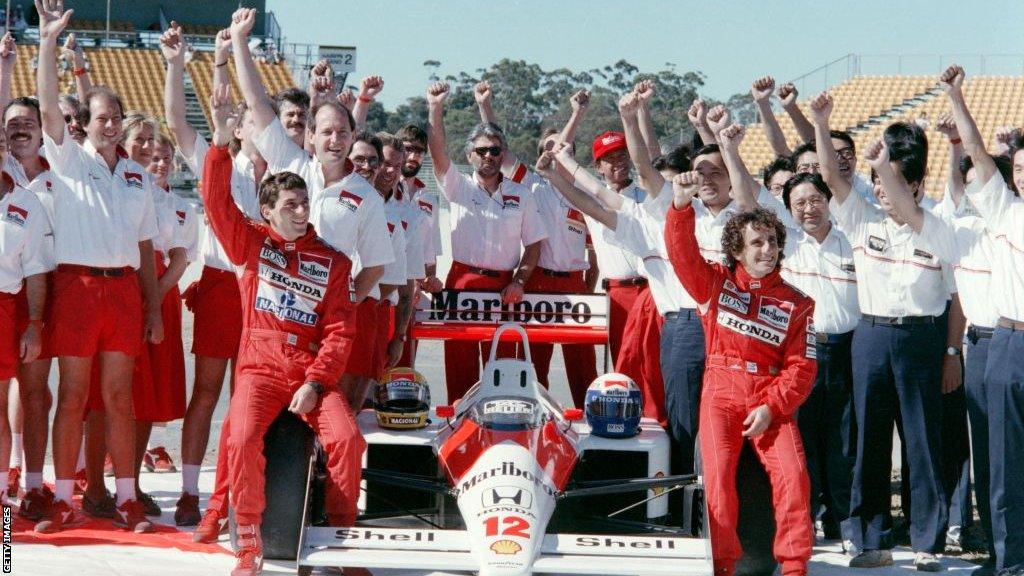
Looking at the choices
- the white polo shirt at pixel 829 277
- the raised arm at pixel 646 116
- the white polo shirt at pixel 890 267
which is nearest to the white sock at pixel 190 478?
the raised arm at pixel 646 116

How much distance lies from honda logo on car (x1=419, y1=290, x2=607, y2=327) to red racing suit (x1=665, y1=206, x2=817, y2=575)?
54.5 inches

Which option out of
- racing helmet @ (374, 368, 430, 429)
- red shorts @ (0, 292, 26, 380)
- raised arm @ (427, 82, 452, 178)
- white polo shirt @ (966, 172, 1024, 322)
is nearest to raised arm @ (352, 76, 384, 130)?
raised arm @ (427, 82, 452, 178)

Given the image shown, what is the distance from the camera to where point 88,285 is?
616 cm

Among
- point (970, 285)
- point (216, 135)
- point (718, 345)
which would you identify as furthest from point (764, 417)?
point (216, 135)

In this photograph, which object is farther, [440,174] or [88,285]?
[440,174]

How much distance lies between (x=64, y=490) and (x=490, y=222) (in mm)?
3173

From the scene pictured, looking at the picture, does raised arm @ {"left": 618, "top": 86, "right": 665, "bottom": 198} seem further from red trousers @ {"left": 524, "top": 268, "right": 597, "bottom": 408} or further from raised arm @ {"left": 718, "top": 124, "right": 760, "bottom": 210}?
red trousers @ {"left": 524, "top": 268, "right": 597, "bottom": 408}

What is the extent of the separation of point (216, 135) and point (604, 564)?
2526 millimetres

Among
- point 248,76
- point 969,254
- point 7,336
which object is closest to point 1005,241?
point 969,254

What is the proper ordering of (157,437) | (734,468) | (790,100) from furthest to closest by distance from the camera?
(157,437) → (790,100) → (734,468)

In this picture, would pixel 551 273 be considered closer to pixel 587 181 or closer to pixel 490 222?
pixel 490 222

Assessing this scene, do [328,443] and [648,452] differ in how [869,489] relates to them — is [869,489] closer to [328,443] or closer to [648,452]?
[648,452]

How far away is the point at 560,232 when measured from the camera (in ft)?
27.7

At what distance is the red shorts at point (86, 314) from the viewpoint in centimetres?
613
